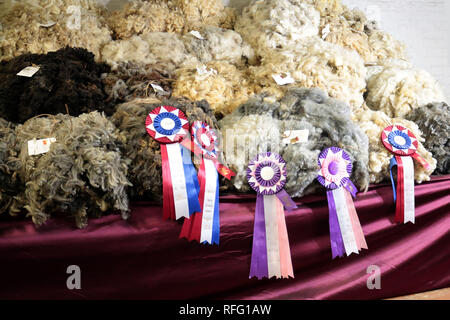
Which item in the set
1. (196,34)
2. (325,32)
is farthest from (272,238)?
(325,32)

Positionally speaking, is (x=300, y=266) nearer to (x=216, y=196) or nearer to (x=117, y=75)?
(x=216, y=196)

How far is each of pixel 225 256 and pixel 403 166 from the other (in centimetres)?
82

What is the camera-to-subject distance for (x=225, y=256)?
139 centimetres

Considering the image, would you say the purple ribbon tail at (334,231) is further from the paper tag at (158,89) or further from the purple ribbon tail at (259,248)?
the paper tag at (158,89)

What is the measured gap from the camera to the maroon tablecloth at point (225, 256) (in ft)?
4.13

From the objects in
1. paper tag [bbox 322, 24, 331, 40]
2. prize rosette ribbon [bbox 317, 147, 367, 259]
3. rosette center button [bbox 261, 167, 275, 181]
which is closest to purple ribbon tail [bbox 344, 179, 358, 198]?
prize rosette ribbon [bbox 317, 147, 367, 259]

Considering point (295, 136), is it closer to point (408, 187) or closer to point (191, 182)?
point (191, 182)

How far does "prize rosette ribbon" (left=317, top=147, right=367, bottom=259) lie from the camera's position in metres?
1.40

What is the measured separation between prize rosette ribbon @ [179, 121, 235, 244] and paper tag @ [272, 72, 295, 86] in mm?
501

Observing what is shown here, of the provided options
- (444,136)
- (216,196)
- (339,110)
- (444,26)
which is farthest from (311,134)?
(444,26)

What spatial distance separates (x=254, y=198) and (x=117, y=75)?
2.76 feet

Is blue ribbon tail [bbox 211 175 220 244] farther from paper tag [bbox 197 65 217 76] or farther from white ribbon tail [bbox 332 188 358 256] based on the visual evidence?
paper tag [bbox 197 65 217 76]

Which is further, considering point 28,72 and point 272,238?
point 28,72
